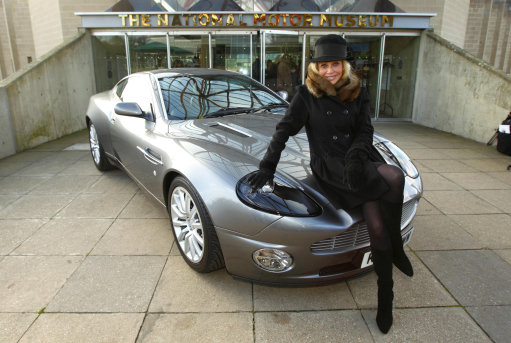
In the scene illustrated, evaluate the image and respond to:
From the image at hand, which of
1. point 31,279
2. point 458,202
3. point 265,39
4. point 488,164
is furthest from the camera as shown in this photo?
point 265,39

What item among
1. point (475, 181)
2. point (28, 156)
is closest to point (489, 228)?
point (475, 181)

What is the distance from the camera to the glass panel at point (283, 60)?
33.5ft

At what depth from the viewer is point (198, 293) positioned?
96.2 inches

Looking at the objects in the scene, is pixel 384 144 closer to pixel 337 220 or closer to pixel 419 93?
pixel 337 220

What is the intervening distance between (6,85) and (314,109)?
6.66 meters

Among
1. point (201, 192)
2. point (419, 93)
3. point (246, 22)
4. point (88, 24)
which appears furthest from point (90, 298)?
point (419, 93)

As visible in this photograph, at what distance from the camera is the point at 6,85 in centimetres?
650

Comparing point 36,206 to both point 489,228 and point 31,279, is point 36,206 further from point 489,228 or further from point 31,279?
point 489,228

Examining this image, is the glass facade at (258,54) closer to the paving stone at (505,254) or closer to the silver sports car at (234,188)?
the silver sports car at (234,188)

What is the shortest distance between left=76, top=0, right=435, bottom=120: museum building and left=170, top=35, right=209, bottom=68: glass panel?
0.03m

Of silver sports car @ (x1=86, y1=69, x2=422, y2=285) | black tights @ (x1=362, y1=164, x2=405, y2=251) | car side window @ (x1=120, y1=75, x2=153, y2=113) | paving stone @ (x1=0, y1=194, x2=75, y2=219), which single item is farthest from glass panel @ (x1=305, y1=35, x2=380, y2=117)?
black tights @ (x1=362, y1=164, x2=405, y2=251)

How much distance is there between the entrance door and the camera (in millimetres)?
10133

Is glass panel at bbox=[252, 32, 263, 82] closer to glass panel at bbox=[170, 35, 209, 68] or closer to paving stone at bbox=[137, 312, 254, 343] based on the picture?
glass panel at bbox=[170, 35, 209, 68]

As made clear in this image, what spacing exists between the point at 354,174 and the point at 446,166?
14.6 feet
